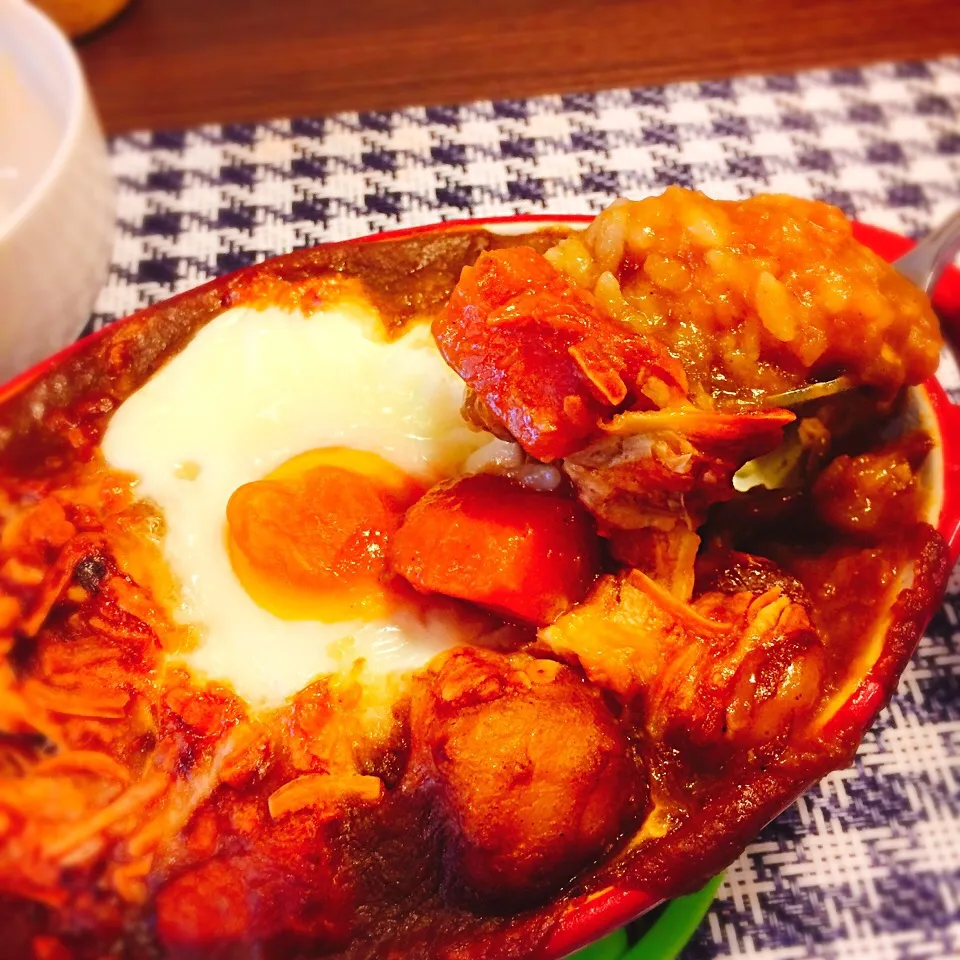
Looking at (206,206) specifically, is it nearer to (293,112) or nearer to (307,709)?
(293,112)

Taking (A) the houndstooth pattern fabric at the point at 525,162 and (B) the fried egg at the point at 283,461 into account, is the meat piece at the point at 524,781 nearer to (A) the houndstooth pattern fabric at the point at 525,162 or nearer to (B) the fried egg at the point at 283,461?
(B) the fried egg at the point at 283,461

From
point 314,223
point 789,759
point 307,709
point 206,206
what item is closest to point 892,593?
point 789,759

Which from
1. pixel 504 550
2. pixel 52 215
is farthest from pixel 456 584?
pixel 52 215

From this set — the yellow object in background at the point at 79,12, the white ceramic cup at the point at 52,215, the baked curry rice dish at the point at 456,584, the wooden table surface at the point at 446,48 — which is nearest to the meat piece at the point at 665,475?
the baked curry rice dish at the point at 456,584

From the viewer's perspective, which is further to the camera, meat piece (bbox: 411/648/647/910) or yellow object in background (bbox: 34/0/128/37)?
yellow object in background (bbox: 34/0/128/37)

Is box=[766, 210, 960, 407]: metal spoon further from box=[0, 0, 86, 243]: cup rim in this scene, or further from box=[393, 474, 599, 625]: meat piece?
box=[0, 0, 86, 243]: cup rim

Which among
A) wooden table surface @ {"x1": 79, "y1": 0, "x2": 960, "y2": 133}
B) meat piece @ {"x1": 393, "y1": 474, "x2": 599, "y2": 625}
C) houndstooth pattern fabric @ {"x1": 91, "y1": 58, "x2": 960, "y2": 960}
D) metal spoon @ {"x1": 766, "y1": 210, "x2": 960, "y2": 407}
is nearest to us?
meat piece @ {"x1": 393, "y1": 474, "x2": 599, "y2": 625}

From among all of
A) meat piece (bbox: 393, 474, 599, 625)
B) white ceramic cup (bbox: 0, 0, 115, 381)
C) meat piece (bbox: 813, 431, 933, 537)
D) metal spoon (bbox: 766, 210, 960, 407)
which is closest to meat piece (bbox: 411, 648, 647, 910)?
meat piece (bbox: 393, 474, 599, 625)
